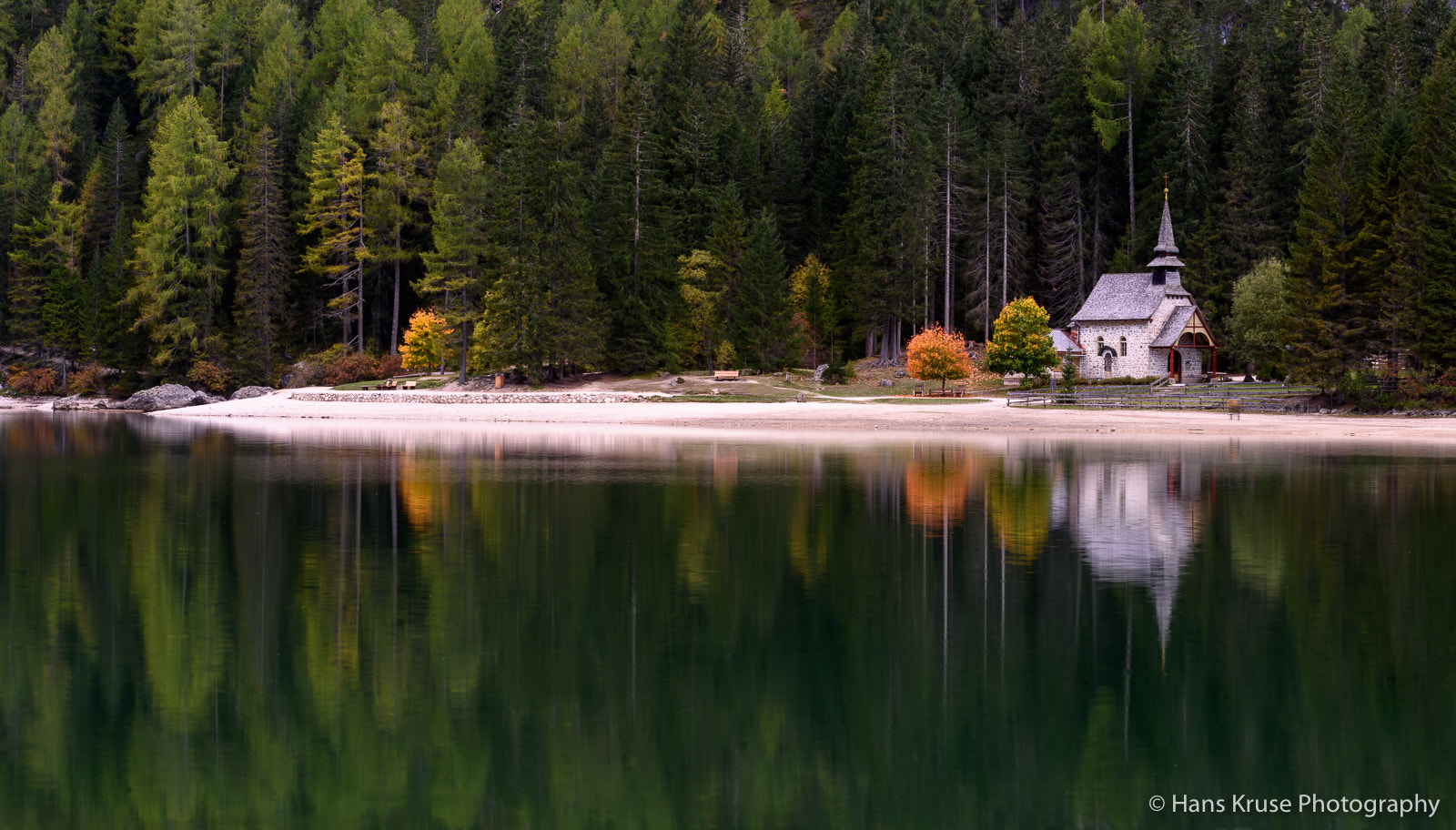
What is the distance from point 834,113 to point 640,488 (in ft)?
213

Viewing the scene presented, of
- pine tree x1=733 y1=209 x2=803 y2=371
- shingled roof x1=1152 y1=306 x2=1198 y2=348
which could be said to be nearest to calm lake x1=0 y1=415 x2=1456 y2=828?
pine tree x1=733 y1=209 x2=803 y2=371

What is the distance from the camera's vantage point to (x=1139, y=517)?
25.6m

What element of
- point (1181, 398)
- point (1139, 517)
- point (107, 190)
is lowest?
point (1139, 517)

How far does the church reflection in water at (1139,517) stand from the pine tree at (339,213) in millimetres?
56920

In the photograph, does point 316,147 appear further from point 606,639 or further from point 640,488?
point 606,639

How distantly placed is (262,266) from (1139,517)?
69.5 meters

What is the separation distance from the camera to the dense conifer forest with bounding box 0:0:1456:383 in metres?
74.4

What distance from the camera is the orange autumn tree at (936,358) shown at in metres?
68.9

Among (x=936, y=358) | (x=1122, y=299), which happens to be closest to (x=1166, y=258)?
(x=1122, y=299)

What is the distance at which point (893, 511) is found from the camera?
1045 inches

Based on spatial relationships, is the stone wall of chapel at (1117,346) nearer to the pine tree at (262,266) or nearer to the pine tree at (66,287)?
the pine tree at (262,266)

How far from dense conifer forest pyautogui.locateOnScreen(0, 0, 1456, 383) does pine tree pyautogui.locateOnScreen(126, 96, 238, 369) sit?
253mm

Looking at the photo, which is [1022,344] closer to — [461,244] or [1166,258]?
[1166,258]

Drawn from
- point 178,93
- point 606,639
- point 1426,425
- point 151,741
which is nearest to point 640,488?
point 606,639
